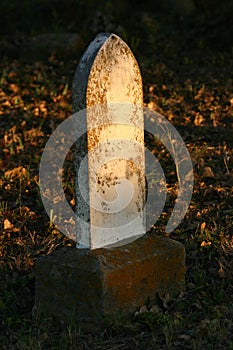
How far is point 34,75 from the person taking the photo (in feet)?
31.2

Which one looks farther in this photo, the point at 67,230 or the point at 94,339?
the point at 67,230

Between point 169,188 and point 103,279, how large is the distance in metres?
2.33

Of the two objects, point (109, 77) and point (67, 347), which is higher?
point (109, 77)

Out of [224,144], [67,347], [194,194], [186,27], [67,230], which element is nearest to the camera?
[67,347]

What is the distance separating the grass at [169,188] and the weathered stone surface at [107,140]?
23.8 inches

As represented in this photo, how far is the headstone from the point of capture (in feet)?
14.5

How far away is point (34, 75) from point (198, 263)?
4.97 meters

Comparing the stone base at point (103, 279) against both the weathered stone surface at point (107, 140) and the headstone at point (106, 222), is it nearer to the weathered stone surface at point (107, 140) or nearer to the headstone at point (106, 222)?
the headstone at point (106, 222)

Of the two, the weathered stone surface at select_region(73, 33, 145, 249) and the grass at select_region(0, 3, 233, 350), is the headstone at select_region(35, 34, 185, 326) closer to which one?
the weathered stone surface at select_region(73, 33, 145, 249)

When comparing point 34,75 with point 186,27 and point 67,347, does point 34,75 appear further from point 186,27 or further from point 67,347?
point 67,347

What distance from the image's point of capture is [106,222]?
4621 mm

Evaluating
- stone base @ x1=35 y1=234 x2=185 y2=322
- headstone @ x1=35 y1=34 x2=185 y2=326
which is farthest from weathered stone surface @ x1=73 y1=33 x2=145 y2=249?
stone base @ x1=35 y1=234 x2=185 y2=322

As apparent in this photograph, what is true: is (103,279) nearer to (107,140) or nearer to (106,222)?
(106,222)

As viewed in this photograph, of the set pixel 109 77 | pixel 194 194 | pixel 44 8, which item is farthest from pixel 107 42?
pixel 44 8
